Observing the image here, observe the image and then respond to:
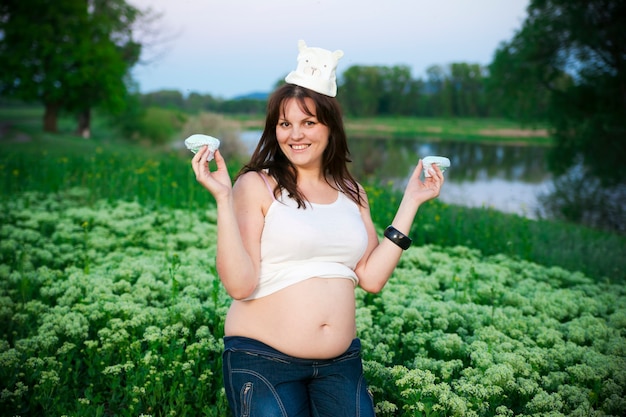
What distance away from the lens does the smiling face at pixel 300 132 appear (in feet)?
9.48

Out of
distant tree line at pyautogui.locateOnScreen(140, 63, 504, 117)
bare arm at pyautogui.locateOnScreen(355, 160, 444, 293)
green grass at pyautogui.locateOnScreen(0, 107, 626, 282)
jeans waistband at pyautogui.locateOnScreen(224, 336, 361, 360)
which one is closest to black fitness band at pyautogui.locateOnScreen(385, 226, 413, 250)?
bare arm at pyautogui.locateOnScreen(355, 160, 444, 293)

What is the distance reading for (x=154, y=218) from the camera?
720 centimetres

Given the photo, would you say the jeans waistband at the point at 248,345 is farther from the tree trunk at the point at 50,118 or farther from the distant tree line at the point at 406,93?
the distant tree line at the point at 406,93

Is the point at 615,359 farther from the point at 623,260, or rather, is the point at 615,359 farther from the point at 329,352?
the point at 623,260

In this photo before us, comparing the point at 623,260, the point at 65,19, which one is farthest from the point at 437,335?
the point at 65,19

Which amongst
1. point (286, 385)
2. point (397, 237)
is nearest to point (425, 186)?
point (397, 237)

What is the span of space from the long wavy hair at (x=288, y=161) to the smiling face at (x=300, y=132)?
0.6 inches

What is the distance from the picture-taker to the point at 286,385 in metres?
2.60

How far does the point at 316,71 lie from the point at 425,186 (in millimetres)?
885

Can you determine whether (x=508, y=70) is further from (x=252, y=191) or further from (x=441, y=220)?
(x=252, y=191)

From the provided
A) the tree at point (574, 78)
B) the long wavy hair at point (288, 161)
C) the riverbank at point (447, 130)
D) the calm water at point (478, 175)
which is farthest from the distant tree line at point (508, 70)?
the riverbank at point (447, 130)

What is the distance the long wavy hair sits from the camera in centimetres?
289

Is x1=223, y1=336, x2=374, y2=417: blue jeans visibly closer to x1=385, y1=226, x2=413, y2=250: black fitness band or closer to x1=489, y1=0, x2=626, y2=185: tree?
x1=385, y1=226, x2=413, y2=250: black fitness band

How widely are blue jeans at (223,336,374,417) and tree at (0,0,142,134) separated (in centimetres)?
3172
